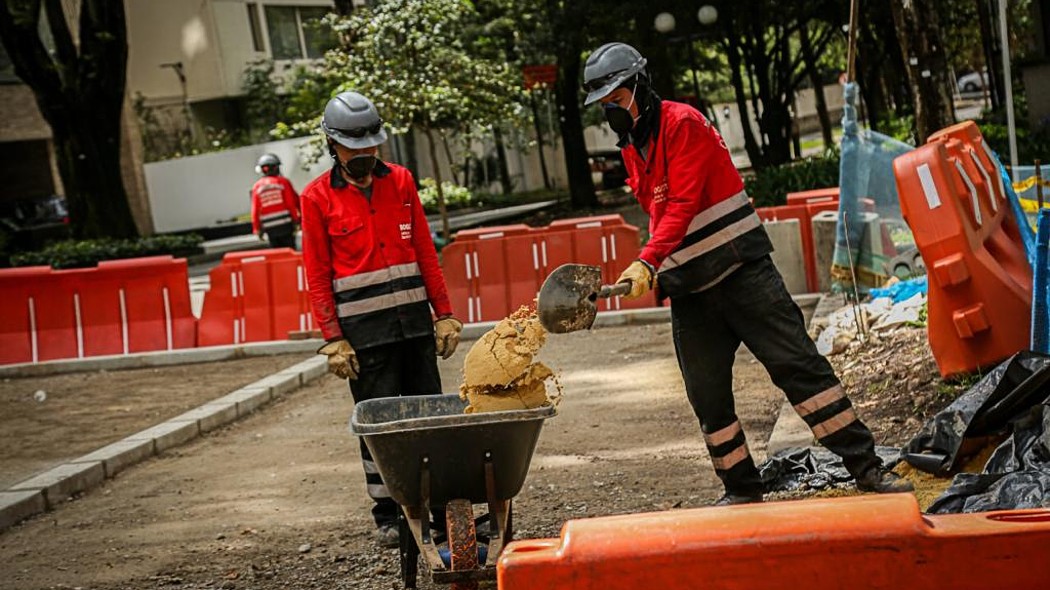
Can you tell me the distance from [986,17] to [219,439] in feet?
80.2

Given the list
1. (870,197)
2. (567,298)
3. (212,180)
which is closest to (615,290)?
(567,298)

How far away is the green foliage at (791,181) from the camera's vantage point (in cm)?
1973

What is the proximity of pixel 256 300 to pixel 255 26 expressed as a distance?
33415mm

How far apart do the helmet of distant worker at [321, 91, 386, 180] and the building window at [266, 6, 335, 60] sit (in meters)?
41.3

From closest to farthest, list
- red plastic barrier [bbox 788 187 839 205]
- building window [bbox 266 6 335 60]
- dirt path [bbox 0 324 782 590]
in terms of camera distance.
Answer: dirt path [bbox 0 324 782 590] → red plastic barrier [bbox 788 187 839 205] → building window [bbox 266 6 335 60]

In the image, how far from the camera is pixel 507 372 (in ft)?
17.3

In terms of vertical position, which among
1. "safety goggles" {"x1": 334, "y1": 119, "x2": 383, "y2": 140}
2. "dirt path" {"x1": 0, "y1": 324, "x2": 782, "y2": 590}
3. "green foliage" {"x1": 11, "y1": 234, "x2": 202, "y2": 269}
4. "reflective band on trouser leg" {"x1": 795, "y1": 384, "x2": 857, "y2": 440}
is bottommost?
"dirt path" {"x1": 0, "y1": 324, "x2": 782, "y2": 590}

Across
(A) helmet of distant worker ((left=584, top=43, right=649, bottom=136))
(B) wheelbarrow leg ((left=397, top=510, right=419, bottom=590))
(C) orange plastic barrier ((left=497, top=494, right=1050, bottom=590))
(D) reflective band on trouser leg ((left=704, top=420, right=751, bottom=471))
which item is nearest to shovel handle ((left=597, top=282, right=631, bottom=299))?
(A) helmet of distant worker ((left=584, top=43, right=649, bottom=136))

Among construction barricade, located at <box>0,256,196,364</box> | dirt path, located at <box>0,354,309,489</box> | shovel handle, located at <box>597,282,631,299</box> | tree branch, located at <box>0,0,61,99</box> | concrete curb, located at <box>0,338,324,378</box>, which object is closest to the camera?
shovel handle, located at <box>597,282,631,299</box>

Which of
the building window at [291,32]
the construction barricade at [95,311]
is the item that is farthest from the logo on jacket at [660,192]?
the building window at [291,32]

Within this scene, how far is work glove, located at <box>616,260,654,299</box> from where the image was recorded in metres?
5.35

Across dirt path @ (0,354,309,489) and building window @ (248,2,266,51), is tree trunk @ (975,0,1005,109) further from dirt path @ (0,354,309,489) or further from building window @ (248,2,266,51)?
building window @ (248,2,266,51)

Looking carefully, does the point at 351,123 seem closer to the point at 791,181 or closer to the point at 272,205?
the point at 272,205

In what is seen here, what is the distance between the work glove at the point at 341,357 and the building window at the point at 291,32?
136 ft
